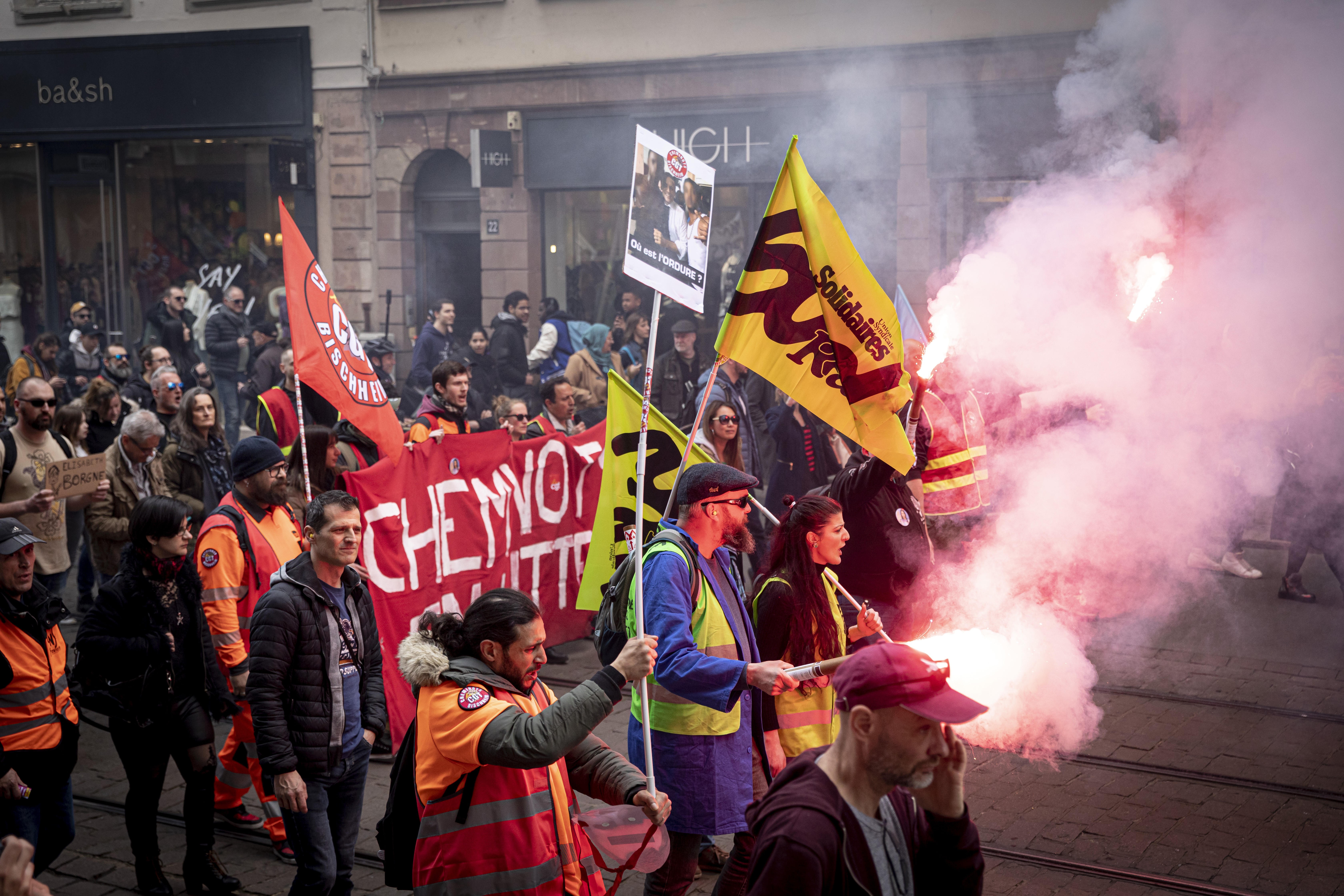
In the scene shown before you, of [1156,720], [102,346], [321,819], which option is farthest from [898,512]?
[102,346]

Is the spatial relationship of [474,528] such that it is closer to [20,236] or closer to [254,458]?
[254,458]

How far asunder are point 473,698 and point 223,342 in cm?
1282

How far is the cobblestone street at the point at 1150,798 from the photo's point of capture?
5191 millimetres

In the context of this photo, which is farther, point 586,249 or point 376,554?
point 586,249

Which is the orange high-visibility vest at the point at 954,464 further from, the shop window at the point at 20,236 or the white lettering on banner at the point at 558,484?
the shop window at the point at 20,236

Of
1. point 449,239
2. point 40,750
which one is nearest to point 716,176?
point 449,239

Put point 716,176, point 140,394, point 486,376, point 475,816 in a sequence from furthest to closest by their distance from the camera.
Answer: point 716,176, point 486,376, point 140,394, point 475,816

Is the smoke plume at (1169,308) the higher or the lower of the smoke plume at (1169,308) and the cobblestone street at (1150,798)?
the higher

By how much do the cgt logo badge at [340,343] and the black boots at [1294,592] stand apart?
7263 mm

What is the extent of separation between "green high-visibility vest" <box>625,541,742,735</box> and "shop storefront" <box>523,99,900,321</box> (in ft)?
38.0

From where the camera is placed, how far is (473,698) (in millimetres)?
3299

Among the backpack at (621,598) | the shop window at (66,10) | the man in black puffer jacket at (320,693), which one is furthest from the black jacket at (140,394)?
the shop window at (66,10)

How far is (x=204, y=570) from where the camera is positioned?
5270 mm

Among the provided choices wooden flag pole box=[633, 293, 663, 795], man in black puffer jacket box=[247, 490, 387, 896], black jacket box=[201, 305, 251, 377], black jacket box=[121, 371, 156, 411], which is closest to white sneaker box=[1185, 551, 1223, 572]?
wooden flag pole box=[633, 293, 663, 795]
